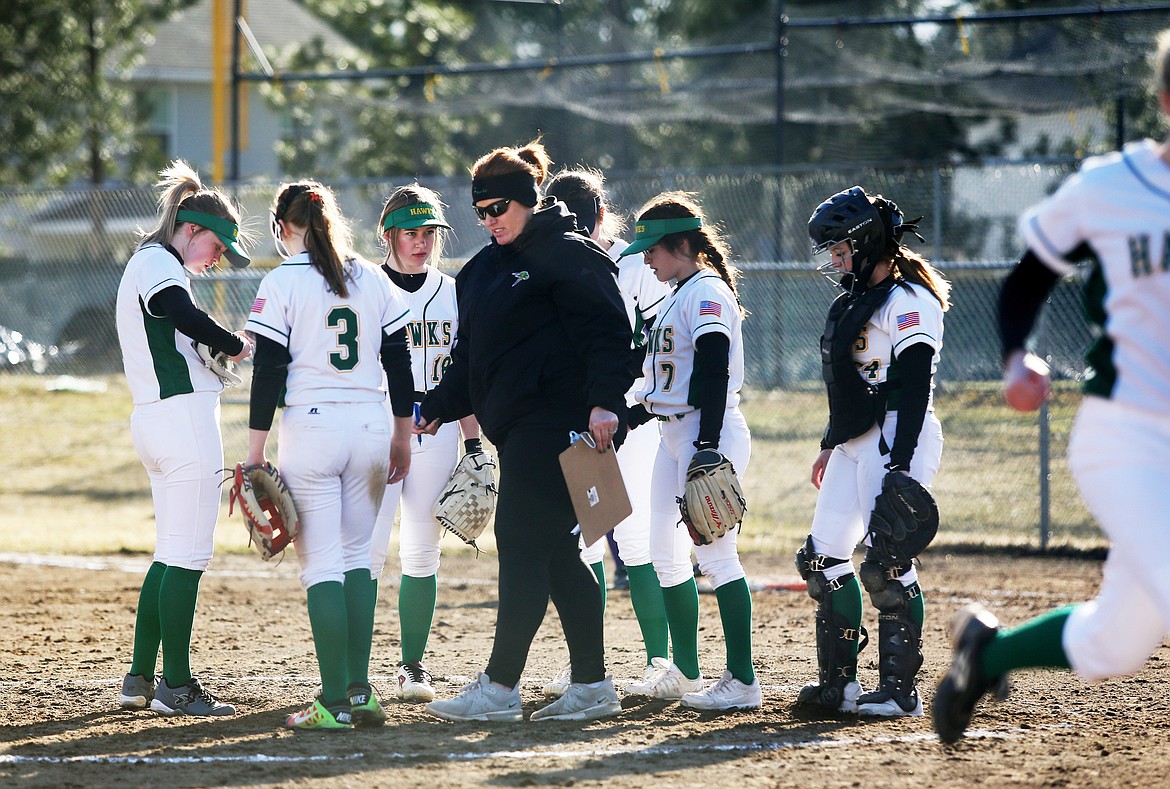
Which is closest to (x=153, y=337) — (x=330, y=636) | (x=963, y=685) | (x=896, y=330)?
(x=330, y=636)

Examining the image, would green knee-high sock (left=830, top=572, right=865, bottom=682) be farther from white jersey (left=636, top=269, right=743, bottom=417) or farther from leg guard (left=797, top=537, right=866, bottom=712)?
white jersey (left=636, top=269, right=743, bottom=417)

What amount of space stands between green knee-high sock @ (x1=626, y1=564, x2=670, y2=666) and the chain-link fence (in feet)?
14.6

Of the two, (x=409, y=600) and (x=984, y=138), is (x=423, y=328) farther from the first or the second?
(x=984, y=138)

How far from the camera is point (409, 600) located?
17.9 feet

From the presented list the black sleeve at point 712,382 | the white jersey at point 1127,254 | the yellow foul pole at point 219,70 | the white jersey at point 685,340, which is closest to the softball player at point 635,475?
the white jersey at point 685,340

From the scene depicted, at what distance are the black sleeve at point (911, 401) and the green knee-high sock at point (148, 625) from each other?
115 inches

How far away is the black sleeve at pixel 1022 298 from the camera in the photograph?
351 centimetres

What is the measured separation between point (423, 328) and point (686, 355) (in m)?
1.22

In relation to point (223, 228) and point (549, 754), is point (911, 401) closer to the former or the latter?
point (549, 754)

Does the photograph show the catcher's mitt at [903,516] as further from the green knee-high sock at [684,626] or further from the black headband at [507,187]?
the black headband at [507,187]

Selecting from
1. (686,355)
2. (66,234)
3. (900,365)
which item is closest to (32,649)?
(686,355)

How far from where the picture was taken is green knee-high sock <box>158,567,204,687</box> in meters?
4.99

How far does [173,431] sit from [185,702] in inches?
41.9

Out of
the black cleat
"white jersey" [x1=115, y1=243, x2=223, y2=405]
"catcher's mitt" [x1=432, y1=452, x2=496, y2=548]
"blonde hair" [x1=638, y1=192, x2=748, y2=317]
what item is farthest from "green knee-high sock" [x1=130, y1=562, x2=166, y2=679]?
the black cleat
